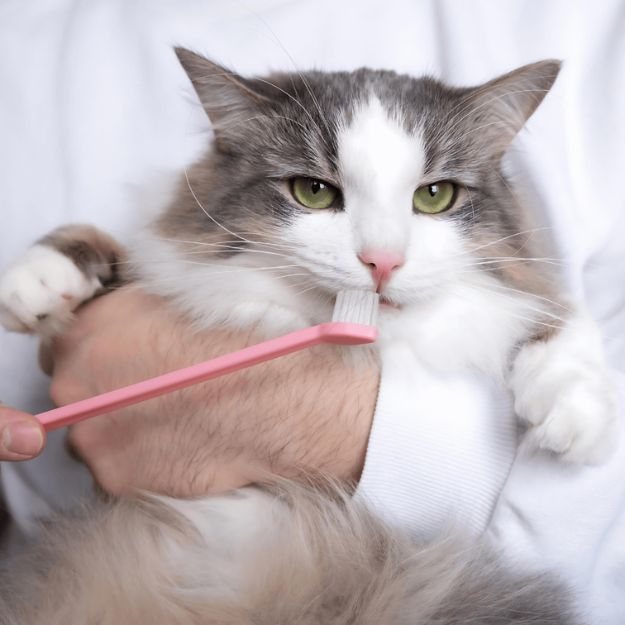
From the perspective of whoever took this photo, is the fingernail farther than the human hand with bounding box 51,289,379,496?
No

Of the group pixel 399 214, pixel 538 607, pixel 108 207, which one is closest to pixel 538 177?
pixel 399 214

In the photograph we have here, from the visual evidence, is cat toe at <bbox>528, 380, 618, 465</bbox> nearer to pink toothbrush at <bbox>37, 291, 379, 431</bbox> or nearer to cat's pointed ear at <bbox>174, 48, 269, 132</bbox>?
pink toothbrush at <bbox>37, 291, 379, 431</bbox>

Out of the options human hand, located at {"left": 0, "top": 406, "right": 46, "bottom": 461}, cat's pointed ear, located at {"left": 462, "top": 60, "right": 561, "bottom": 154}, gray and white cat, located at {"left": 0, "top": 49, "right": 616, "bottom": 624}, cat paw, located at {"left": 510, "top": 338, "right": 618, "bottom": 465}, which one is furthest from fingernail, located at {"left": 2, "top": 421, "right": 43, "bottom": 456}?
cat's pointed ear, located at {"left": 462, "top": 60, "right": 561, "bottom": 154}

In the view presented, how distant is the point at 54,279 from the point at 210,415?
427 mm

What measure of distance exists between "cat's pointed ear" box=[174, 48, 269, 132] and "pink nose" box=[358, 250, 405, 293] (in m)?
0.45

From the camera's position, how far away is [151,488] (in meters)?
1.36

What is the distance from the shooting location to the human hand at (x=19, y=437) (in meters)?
1.04

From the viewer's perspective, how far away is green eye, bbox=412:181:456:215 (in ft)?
4.10

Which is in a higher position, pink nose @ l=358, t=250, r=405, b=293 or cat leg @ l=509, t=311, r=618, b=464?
pink nose @ l=358, t=250, r=405, b=293

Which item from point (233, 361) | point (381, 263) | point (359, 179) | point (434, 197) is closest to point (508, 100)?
point (434, 197)

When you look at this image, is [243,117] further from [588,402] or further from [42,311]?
[588,402]

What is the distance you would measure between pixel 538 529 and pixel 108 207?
51.2 inches

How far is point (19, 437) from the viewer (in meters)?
1.04

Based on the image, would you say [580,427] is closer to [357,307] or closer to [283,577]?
[357,307]
